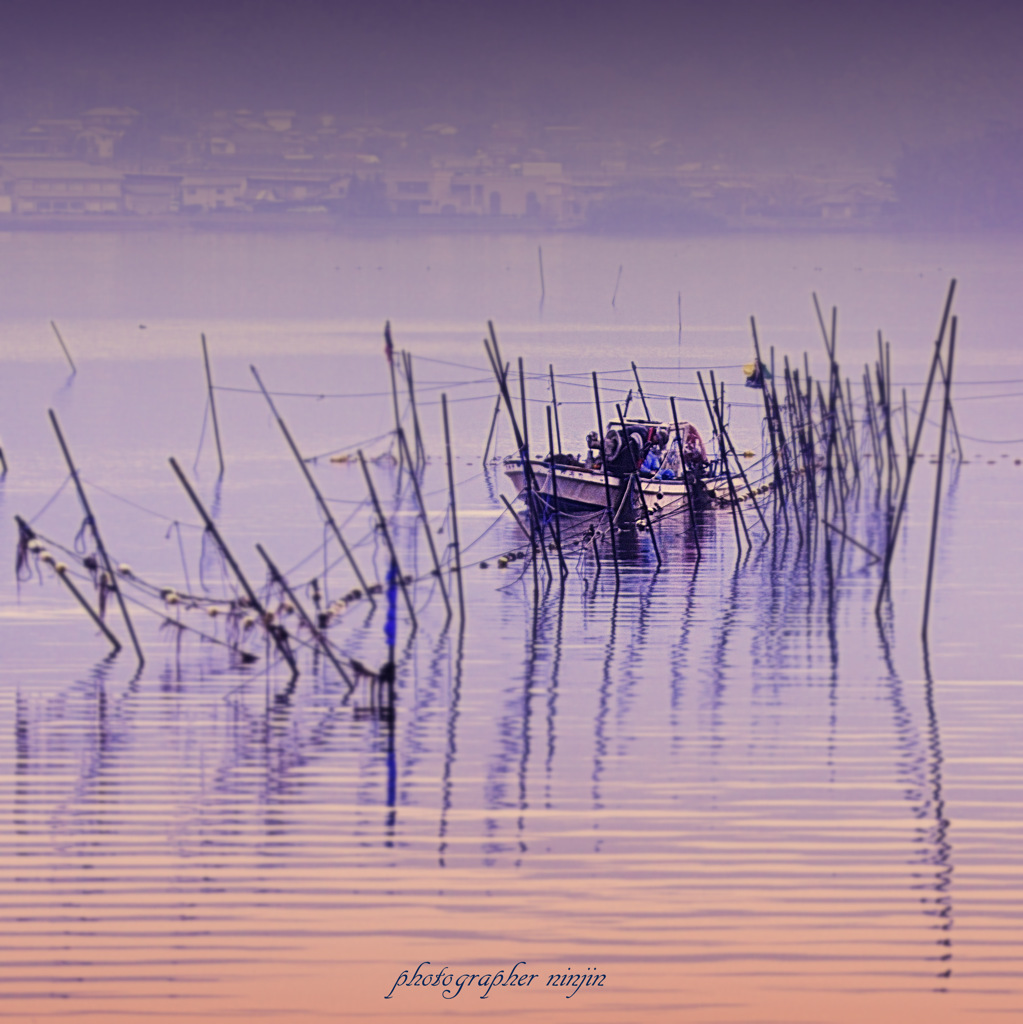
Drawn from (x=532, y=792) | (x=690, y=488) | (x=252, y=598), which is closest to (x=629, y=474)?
(x=690, y=488)

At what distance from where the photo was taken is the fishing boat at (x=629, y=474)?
32.4 m

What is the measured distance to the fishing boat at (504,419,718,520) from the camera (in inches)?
1277

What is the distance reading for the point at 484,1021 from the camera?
38.0 ft

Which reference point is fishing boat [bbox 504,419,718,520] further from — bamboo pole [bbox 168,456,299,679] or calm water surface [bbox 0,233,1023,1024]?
bamboo pole [bbox 168,456,299,679]

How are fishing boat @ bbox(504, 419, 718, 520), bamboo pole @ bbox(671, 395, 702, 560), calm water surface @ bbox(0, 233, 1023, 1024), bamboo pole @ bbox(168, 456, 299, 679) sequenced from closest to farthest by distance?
calm water surface @ bbox(0, 233, 1023, 1024) → bamboo pole @ bbox(168, 456, 299, 679) → bamboo pole @ bbox(671, 395, 702, 560) → fishing boat @ bbox(504, 419, 718, 520)

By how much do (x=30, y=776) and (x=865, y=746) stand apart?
24.1 feet

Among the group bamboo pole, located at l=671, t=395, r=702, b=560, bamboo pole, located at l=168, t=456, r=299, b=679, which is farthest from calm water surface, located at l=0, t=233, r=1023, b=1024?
bamboo pole, located at l=671, t=395, r=702, b=560

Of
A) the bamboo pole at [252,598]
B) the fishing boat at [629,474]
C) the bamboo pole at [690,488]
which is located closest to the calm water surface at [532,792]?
the bamboo pole at [252,598]

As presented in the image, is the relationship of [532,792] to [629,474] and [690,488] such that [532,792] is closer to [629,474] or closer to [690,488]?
[690,488]

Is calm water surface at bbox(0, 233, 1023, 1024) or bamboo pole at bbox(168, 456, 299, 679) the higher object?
bamboo pole at bbox(168, 456, 299, 679)

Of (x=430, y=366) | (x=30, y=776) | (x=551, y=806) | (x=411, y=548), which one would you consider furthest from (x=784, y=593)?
(x=430, y=366)

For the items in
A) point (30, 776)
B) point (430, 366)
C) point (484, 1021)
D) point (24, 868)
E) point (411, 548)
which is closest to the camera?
point (484, 1021)

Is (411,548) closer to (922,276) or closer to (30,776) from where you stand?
(30,776)

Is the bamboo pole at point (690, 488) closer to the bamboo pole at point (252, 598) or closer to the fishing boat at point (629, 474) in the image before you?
the fishing boat at point (629, 474)
